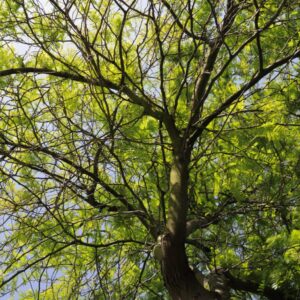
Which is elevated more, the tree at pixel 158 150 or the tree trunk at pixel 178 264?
the tree at pixel 158 150

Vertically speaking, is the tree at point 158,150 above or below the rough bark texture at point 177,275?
above

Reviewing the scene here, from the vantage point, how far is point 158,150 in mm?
5004

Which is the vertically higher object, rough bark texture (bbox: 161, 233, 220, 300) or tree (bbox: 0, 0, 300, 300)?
tree (bbox: 0, 0, 300, 300)

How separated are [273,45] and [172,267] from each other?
2.85m

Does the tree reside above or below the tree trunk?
above

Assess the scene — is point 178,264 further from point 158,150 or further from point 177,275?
point 158,150

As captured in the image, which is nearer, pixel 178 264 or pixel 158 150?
pixel 178 264

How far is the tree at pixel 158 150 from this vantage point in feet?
10.8

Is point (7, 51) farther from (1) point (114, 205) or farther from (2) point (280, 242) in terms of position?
(2) point (280, 242)

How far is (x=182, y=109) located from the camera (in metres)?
4.41

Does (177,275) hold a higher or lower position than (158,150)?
lower

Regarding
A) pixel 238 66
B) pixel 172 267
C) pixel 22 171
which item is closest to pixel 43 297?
pixel 22 171

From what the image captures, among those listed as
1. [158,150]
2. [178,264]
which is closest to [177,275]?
[178,264]

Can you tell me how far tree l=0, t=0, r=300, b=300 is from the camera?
10.8ft
